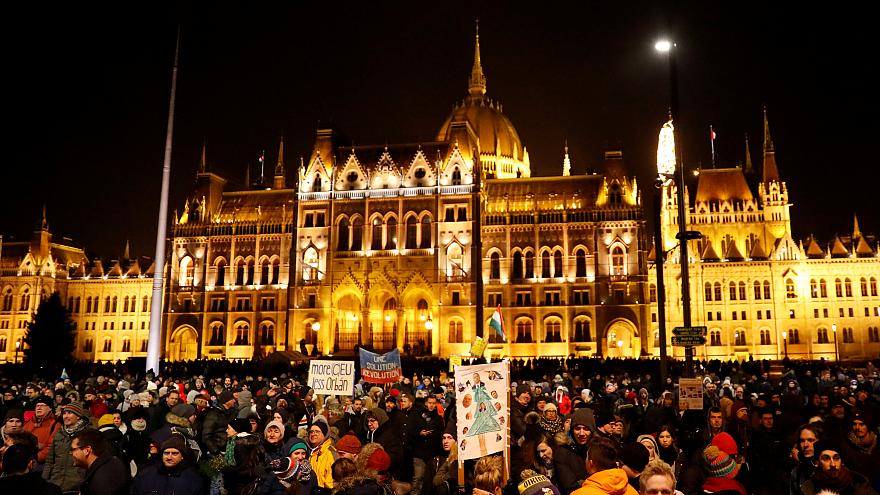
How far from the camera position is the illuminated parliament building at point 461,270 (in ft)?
199

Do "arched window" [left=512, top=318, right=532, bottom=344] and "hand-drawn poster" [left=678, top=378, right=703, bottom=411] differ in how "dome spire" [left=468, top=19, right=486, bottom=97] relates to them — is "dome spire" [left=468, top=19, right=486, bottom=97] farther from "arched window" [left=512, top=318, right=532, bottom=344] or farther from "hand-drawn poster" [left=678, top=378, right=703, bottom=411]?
"hand-drawn poster" [left=678, top=378, right=703, bottom=411]

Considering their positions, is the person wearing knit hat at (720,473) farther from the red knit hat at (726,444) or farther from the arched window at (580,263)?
the arched window at (580,263)

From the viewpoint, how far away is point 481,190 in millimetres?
64062

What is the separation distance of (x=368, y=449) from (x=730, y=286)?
67294 millimetres

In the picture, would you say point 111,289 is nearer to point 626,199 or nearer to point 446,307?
point 446,307

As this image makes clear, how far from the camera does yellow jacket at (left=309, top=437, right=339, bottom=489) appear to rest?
28.9 ft

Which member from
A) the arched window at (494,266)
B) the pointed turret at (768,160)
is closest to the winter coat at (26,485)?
the arched window at (494,266)

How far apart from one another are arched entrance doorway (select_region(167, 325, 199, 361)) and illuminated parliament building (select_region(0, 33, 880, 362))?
0.17 m

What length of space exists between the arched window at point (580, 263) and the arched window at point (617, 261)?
7.28 feet

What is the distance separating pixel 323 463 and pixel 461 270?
171 ft

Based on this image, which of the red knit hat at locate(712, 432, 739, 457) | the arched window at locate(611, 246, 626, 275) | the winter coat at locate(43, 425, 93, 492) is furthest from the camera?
the arched window at locate(611, 246, 626, 275)

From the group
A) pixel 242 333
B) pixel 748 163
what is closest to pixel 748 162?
pixel 748 163

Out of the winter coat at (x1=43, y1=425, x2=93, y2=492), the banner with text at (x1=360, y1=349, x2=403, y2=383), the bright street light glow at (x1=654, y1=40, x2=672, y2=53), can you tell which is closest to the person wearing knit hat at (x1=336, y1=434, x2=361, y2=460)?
the winter coat at (x1=43, y1=425, x2=93, y2=492)

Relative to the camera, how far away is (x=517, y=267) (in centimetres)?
6284
